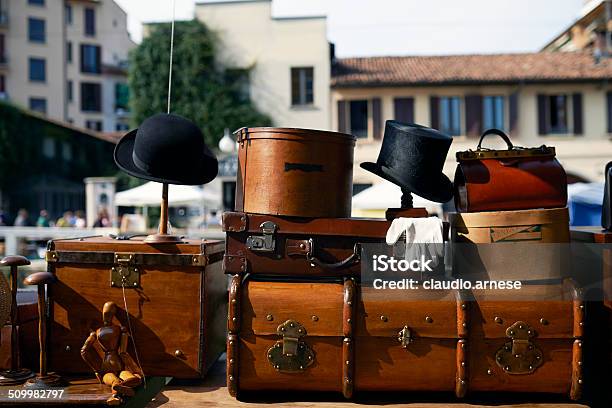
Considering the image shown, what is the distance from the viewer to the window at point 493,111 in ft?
82.0

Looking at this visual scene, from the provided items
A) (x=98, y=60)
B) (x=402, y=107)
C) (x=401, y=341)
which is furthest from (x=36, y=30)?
(x=401, y=341)

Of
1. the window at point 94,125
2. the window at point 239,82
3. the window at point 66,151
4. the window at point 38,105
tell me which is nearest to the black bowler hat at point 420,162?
the window at point 239,82

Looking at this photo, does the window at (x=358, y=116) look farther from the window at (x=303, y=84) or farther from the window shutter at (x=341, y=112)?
the window at (x=303, y=84)

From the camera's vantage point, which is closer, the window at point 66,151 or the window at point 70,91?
the window at point 66,151

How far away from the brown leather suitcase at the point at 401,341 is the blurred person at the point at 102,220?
1730 cm

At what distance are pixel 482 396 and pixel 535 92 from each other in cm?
2413

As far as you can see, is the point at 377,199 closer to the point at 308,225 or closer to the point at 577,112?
the point at 308,225

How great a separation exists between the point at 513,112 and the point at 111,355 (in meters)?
24.2

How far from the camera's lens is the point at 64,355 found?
295 centimetres

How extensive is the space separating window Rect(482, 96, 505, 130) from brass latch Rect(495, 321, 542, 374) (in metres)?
23.4

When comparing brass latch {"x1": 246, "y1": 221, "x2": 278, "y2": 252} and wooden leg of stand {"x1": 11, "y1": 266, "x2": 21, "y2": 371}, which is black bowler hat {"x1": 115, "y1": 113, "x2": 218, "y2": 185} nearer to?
brass latch {"x1": 246, "y1": 221, "x2": 278, "y2": 252}

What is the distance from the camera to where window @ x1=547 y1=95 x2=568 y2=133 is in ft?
82.4

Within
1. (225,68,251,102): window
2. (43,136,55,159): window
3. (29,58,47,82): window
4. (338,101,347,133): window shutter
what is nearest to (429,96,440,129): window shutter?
(338,101,347,133): window shutter

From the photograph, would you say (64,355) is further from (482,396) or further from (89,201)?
(89,201)
